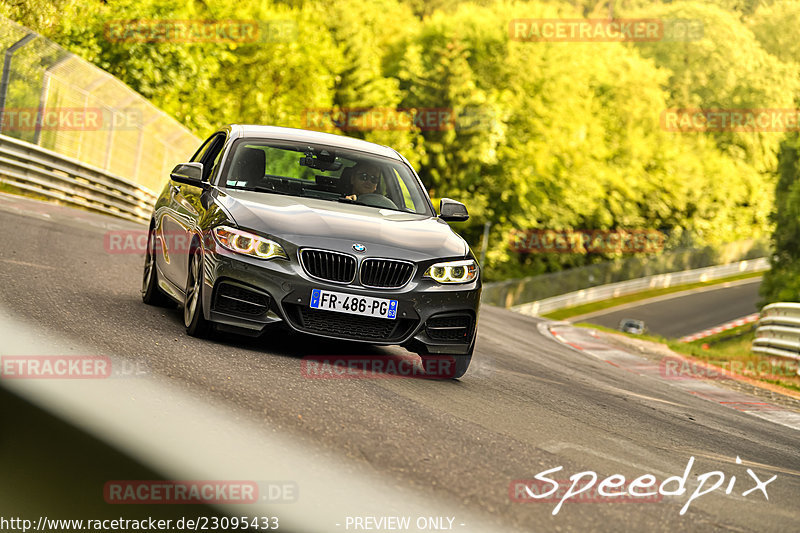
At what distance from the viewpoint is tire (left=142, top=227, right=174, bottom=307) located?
31.4 ft

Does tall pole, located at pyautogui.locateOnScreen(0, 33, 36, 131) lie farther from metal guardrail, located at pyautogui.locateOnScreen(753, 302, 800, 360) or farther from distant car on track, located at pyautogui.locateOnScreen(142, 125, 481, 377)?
metal guardrail, located at pyautogui.locateOnScreen(753, 302, 800, 360)

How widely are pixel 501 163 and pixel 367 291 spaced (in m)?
54.3

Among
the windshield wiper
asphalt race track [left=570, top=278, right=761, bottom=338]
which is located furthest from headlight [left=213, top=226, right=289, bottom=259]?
asphalt race track [left=570, top=278, right=761, bottom=338]

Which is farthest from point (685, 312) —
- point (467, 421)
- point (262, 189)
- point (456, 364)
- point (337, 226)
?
point (467, 421)

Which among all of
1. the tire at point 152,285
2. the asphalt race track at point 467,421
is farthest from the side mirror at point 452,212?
the tire at point 152,285

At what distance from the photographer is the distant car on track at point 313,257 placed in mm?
7359

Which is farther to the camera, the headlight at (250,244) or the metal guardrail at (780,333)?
the metal guardrail at (780,333)

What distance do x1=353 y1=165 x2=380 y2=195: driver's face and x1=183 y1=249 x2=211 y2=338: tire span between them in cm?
155

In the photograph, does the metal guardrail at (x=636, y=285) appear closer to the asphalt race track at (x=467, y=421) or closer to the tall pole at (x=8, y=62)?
the tall pole at (x=8, y=62)

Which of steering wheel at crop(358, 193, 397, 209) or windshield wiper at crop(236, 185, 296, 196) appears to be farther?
steering wheel at crop(358, 193, 397, 209)

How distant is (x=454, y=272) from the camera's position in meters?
7.80

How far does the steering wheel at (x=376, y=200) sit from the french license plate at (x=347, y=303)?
4.86 feet

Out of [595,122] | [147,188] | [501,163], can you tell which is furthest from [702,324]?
[147,188]

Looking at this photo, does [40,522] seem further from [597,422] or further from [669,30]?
[669,30]
